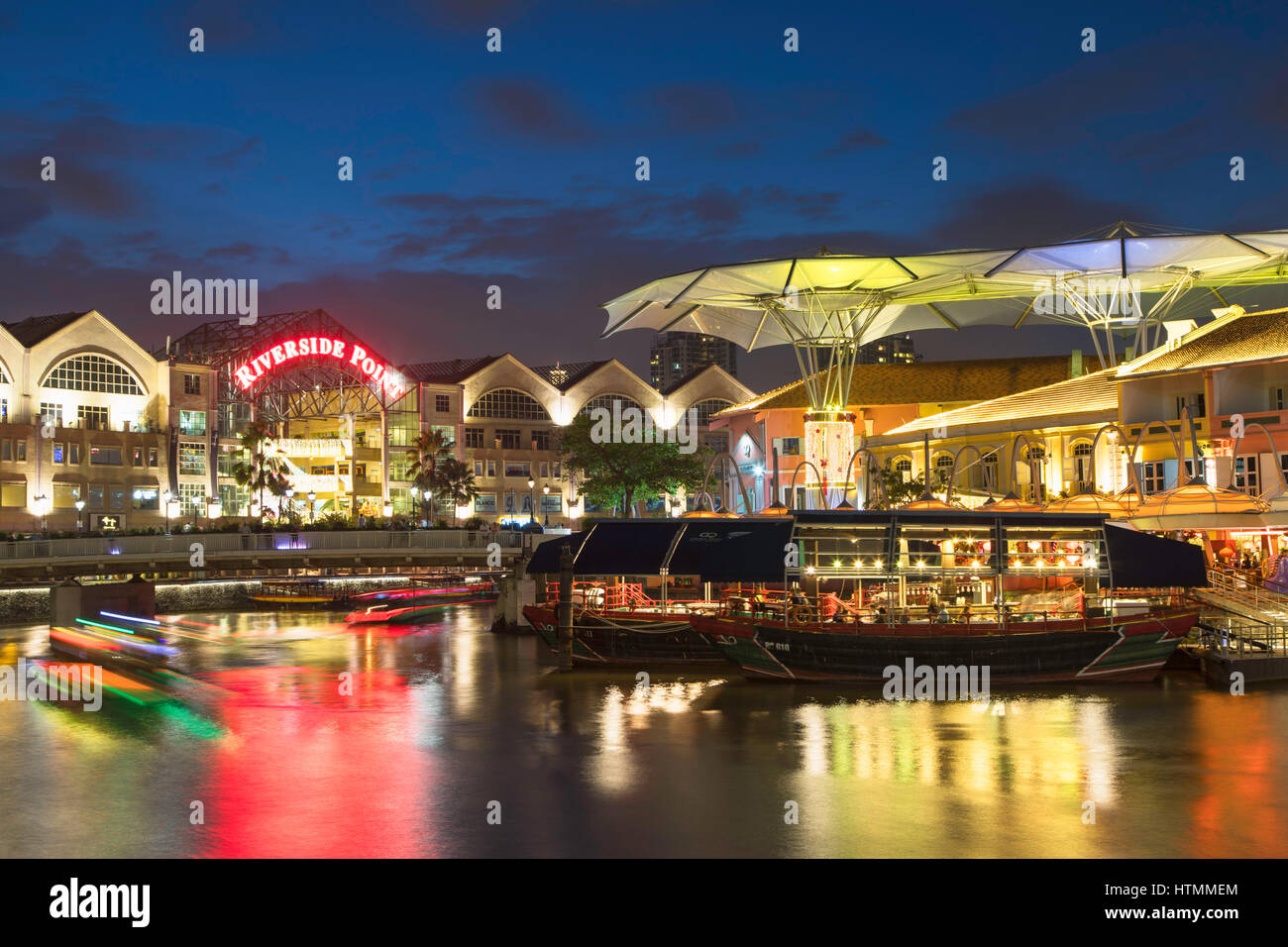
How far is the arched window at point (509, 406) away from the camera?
125375 mm

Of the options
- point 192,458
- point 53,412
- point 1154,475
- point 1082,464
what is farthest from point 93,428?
point 1154,475

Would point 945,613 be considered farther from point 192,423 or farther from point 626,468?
point 192,423

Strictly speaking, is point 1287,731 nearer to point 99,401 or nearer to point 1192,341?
point 1192,341

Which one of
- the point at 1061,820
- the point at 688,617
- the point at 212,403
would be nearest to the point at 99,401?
the point at 212,403

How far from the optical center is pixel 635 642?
46156mm

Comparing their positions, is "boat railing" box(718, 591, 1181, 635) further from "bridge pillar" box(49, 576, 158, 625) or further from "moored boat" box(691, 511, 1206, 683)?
"bridge pillar" box(49, 576, 158, 625)

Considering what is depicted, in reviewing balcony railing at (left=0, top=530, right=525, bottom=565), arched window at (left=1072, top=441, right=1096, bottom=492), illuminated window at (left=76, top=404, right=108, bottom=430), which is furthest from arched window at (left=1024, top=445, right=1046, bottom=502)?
illuminated window at (left=76, top=404, right=108, bottom=430)

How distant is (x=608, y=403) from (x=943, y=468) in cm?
6170

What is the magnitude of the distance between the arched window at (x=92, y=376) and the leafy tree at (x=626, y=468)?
1434 inches

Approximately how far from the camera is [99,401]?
10431 cm

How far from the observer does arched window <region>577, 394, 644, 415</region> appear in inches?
5128

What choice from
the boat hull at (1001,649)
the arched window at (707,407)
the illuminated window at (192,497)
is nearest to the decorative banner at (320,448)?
the illuminated window at (192,497)

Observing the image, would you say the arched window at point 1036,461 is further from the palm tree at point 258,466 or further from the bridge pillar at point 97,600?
the palm tree at point 258,466
